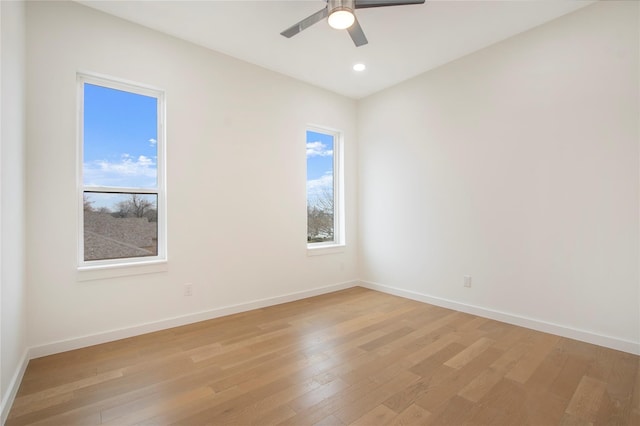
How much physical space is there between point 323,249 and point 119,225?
251 centimetres

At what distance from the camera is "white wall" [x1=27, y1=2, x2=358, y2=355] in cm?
262

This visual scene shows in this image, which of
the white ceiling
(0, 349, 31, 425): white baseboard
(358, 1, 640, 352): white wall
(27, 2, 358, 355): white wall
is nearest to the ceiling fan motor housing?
the white ceiling

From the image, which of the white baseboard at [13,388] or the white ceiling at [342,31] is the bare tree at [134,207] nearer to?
the white baseboard at [13,388]

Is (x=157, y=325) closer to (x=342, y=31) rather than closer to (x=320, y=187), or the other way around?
(x=320, y=187)

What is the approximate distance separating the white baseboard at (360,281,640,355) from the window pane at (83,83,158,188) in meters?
3.44

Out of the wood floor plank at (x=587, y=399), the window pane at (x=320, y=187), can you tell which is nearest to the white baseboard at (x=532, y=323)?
the wood floor plank at (x=587, y=399)

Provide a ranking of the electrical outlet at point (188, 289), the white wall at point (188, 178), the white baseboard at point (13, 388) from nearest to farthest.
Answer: the white baseboard at point (13, 388) < the white wall at point (188, 178) < the electrical outlet at point (188, 289)

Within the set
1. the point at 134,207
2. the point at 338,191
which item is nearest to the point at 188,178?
the point at 134,207

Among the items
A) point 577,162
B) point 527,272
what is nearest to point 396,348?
point 527,272

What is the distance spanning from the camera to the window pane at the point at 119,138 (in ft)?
9.62

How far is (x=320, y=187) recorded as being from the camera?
481 cm

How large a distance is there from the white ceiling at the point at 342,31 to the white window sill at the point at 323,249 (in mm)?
2339

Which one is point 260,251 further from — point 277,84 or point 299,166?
point 277,84

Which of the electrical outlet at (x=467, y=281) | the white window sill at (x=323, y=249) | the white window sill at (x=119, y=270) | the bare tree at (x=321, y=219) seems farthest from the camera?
the bare tree at (x=321, y=219)
